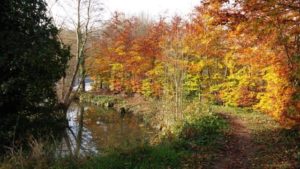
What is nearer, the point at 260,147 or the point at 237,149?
the point at 237,149

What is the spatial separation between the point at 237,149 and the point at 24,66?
320 inches

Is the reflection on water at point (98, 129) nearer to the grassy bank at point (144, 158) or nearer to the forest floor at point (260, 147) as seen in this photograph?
the grassy bank at point (144, 158)

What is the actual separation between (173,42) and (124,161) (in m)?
9.95

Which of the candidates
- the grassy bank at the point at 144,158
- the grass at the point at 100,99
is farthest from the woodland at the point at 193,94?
the grass at the point at 100,99

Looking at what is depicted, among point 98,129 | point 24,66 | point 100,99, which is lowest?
Result: point 98,129

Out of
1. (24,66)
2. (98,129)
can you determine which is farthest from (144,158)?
(98,129)

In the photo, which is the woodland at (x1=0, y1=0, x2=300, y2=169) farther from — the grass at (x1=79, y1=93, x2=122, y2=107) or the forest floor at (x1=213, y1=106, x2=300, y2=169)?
the grass at (x1=79, y1=93, x2=122, y2=107)

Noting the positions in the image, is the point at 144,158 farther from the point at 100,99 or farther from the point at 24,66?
the point at 100,99

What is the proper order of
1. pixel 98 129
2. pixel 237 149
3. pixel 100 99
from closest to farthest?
pixel 237 149
pixel 98 129
pixel 100 99

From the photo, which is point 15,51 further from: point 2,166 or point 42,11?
point 2,166

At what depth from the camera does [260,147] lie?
11.1 metres

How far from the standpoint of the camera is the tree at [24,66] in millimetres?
12703

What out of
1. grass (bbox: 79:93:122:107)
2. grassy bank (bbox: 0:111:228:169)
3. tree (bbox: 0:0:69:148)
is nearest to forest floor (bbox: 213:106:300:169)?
grassy bank (bbox: 0:111:228:169)

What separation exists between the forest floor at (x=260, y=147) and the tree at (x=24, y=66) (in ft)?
24.1
